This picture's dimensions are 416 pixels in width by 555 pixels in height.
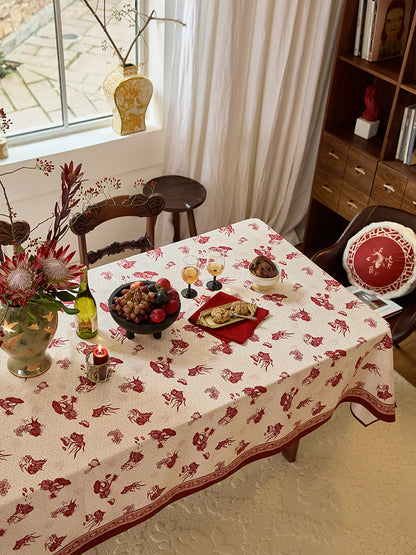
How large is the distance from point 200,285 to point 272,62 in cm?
156

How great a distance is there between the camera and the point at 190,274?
2.06m

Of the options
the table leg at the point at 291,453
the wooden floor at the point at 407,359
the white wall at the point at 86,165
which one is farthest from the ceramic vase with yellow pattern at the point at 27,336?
the wooden floor at the point at 407,359

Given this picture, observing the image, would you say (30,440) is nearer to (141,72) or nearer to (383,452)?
(383,452)

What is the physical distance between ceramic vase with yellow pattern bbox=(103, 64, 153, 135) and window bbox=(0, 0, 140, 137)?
0.50 feet

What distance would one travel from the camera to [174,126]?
3.10 meters

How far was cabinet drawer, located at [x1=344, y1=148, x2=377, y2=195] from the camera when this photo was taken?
310 cm

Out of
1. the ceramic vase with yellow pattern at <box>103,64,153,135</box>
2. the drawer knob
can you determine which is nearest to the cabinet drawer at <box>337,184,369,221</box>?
the drawer knob

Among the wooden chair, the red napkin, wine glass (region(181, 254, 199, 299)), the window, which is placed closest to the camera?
the red napkin

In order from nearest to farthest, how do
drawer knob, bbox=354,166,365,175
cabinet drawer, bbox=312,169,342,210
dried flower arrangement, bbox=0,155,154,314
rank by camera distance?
1. dried flower arrangement, bbox=0,155,154,314
2. drawer knob, bbox=354,166,365,175
3. cabinet drawer, bbox=312,169,342,210

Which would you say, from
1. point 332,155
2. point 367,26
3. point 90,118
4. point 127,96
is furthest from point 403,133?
point 90,118

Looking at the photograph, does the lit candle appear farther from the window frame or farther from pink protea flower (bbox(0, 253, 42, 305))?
the window frame

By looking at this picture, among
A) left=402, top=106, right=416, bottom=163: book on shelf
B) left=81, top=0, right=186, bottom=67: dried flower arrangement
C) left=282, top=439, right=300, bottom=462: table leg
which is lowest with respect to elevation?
left=282, top=439, right=300, bottom=462: table leg

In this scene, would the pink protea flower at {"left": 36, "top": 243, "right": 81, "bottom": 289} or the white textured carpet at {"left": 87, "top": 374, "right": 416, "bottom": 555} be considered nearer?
the pink protea flower at {"left": 36, "top": 243, "right": 81, "bottom": 289}

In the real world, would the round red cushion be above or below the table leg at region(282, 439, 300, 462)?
above
